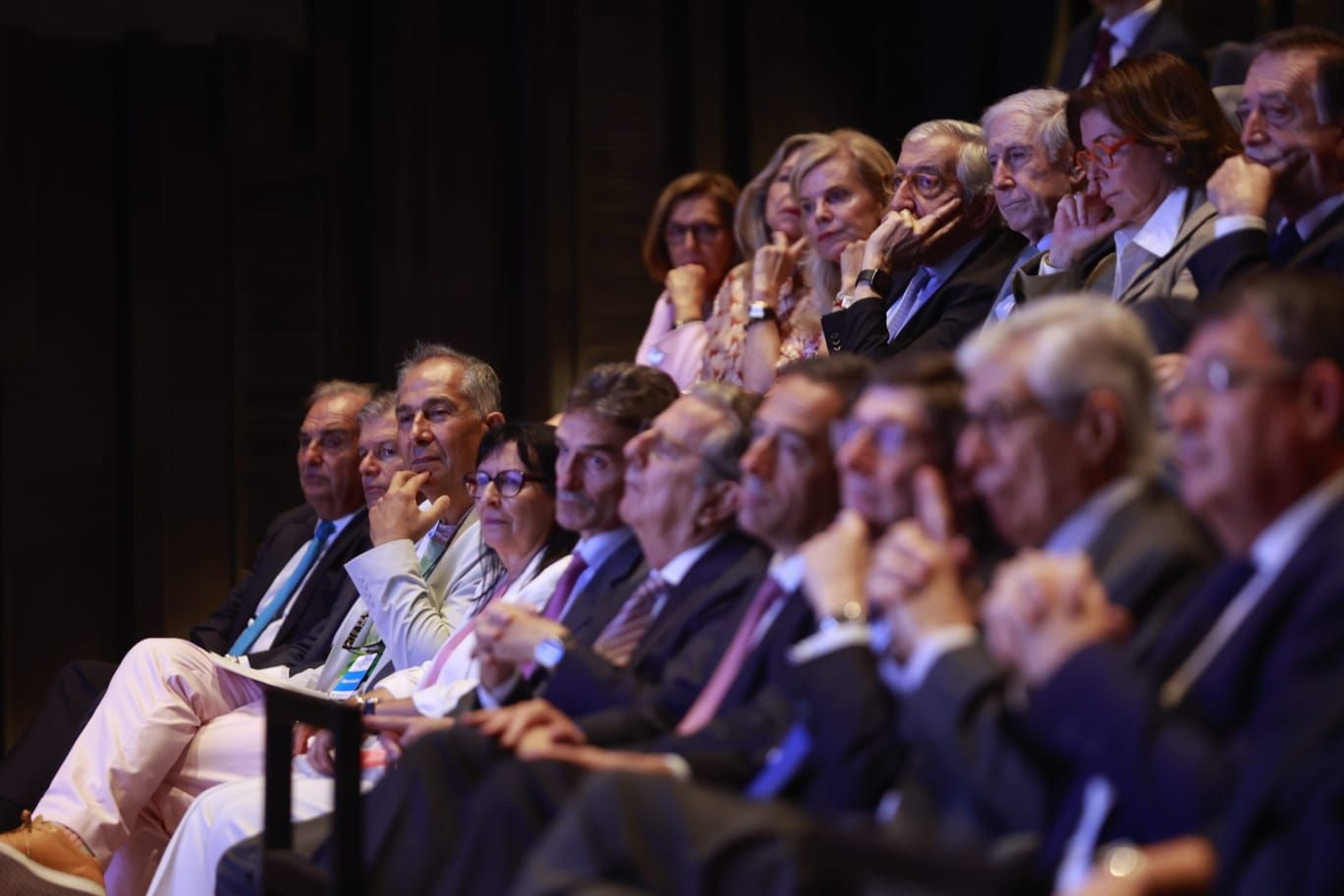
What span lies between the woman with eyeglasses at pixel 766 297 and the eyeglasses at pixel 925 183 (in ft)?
1.65

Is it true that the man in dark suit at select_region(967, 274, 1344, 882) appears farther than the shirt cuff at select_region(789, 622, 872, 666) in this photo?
No

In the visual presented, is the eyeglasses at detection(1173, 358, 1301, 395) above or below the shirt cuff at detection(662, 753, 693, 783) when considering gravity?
above

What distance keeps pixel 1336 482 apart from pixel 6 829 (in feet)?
11.2

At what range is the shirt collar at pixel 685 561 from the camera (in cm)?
293

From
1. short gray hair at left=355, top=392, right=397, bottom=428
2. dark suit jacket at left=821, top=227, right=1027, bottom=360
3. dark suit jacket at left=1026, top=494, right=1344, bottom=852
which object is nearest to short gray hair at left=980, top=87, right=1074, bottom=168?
dark suit jacket at left=821, top=227, right=1027, bottom=360

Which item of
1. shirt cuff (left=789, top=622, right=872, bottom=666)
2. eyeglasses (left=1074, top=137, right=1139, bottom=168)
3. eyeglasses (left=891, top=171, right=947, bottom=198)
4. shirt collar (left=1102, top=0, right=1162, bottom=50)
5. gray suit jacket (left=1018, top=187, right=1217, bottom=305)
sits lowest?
shirt cuff (left=789, top=622, right=872, bottom=666)

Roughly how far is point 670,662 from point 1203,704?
1.08 m

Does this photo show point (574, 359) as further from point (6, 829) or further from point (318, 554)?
point (6, 829)

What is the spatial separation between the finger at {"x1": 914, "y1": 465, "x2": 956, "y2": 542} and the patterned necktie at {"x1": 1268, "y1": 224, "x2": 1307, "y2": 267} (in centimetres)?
131

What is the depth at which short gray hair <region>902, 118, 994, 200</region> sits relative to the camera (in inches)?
159

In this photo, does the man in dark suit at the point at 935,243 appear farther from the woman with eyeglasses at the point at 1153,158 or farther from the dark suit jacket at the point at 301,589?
the dark suit jacket at the point at 301,589

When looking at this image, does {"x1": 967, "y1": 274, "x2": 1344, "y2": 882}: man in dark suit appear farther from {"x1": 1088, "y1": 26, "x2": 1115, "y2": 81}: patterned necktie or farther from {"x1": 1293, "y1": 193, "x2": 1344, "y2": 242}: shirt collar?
{"x1": 1088, "y1": 26, "x2": 1115, "y2": 81}: patterned necktie

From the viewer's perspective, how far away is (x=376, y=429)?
4715 millimetres

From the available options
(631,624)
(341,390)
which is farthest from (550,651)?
(341,390)
